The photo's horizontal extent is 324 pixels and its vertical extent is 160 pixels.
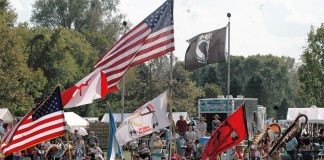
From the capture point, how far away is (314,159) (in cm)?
3209

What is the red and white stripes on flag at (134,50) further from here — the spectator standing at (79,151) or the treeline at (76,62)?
the treeline at (76,62)

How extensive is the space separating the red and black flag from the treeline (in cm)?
4341

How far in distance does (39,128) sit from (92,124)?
31.0 metres

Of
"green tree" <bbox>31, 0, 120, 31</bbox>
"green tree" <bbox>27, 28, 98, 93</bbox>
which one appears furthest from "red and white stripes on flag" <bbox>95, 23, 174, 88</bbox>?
"green tree" <bbox>31, 0, 120, 31</bbox>

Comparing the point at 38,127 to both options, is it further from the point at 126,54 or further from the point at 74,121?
the point at 74,121

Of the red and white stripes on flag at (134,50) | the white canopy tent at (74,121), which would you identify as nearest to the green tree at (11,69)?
the white canopy tent at (74,121)

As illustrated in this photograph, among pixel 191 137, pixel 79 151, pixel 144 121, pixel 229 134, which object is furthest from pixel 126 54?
pixel 191 137

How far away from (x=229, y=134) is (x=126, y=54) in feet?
10.4

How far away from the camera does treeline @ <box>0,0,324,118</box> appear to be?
65438 millimetres

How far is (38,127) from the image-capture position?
19.9 metres

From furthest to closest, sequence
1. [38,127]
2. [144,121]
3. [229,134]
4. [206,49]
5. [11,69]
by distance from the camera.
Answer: [11,69] < [206,49] < [144,121] < [229,134] < [38,127]

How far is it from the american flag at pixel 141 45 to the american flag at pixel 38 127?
203 centimetres

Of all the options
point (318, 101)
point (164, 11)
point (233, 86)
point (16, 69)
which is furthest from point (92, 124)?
point (233, 86)

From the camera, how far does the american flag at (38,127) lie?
64.3 ft
